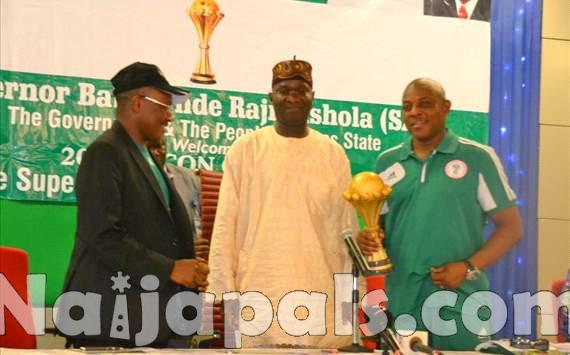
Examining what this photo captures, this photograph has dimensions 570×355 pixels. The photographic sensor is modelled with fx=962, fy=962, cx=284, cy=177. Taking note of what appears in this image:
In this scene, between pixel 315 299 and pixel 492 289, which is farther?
pixel 492 289

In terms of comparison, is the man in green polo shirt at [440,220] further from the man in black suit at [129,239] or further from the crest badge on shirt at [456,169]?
the man in black suit at [129,239]

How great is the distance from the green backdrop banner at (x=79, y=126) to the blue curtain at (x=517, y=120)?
0.63m

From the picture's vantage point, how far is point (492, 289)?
4812mm

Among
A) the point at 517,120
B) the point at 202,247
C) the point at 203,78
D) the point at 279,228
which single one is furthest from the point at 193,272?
the point at 517,120

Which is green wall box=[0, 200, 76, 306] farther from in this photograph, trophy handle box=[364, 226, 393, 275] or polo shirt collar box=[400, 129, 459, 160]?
polo shirt collar box=[400, 129, 459, 160]

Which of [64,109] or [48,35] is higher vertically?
[48,35]

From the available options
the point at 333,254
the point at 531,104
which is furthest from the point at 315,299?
the point at 531,104

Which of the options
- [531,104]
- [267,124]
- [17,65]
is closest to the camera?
[17,65]

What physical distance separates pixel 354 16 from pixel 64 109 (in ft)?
4.85

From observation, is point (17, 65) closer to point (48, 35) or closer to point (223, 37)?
point (48, 35)

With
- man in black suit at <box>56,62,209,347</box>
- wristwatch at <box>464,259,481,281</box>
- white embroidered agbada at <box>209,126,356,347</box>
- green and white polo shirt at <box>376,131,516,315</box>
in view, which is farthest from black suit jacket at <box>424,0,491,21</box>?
man in black suit at <box>56,62,209,347</box>

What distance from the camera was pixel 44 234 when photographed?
4297 mm

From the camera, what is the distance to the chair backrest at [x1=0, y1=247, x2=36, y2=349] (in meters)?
3.79

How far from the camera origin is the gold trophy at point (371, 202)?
13.3 ft
